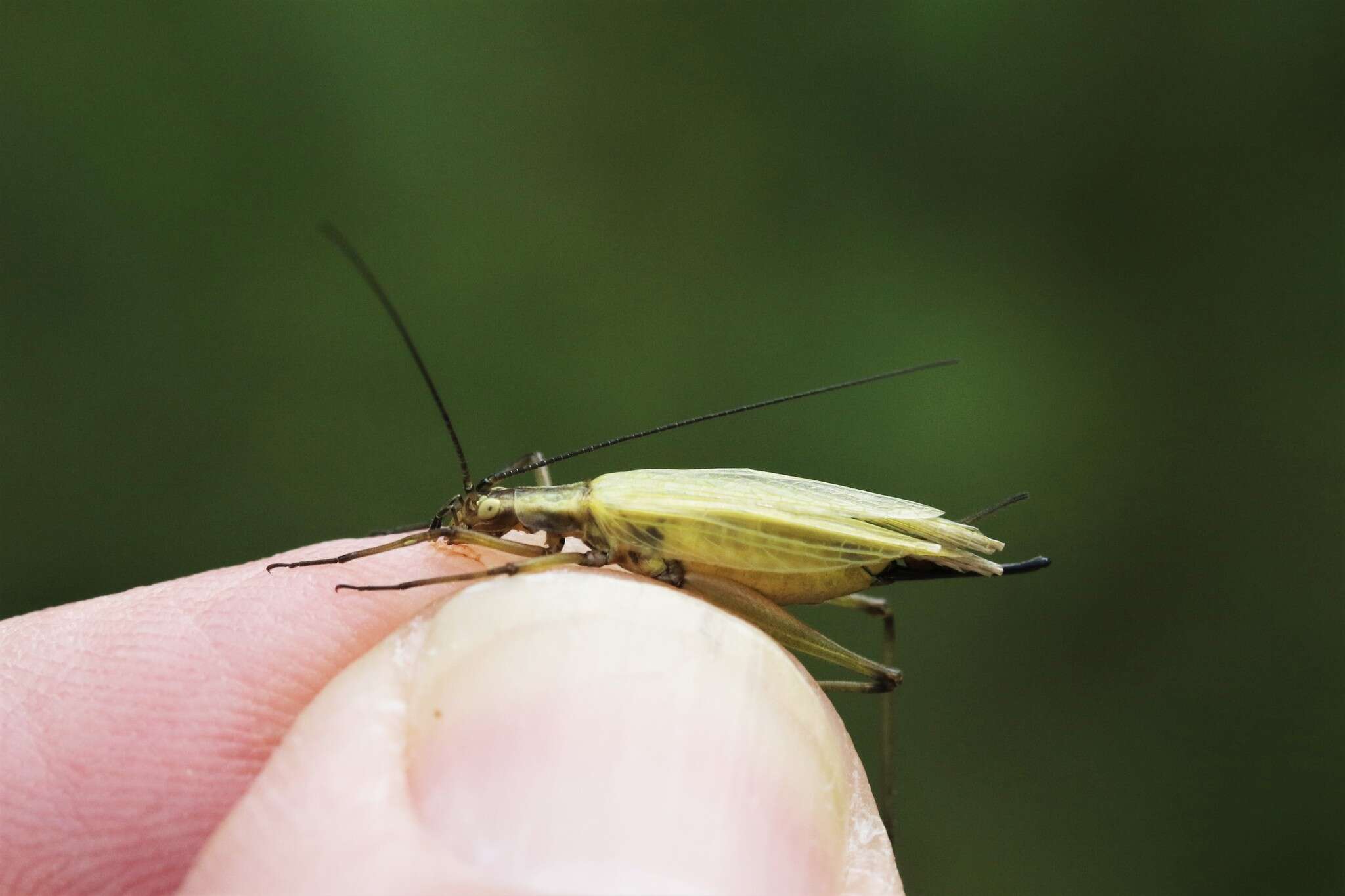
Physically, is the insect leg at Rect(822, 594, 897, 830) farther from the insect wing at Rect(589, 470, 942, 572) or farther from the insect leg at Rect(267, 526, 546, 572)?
the insect leg at Rect(267, 526, 546, 572)

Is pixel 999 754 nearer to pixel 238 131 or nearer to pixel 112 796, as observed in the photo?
pixel 112 796

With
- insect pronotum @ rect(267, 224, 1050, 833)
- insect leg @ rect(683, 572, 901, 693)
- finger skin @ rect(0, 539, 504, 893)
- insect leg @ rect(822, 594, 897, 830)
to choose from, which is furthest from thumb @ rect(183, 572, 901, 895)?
insect leg @ rect(822, 594, 897, 830)

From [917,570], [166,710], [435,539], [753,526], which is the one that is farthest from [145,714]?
[917,570]

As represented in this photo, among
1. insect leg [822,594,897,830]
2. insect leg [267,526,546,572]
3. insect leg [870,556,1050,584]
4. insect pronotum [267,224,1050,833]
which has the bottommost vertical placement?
insect leg [822,594,897,830]

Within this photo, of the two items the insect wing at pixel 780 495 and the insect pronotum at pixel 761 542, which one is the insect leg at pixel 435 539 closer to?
the insect pronotum at pixel 761 542

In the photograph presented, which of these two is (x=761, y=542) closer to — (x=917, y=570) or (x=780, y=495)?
(x=780, y=495)

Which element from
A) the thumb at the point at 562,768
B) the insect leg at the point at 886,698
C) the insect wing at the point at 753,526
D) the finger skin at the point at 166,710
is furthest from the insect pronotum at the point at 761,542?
the thumb at the point at 562,768

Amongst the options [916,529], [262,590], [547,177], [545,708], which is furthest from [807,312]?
[545,708]
